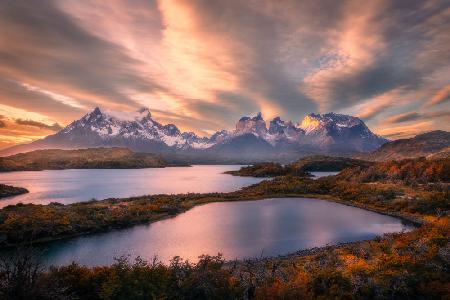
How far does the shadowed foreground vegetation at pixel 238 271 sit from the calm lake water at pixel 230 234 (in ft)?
19.2

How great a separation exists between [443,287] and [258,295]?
17.5 meters

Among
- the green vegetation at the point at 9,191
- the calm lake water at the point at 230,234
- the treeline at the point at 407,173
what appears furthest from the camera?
the treeline at the point at 407,173

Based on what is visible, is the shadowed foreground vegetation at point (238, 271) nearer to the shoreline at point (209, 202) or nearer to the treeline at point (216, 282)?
the treeline at point (216, 282)

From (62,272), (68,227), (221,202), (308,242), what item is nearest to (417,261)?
(308,242)

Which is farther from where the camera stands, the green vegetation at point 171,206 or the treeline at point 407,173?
the treeline at point 407,173

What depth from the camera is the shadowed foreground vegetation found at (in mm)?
24422

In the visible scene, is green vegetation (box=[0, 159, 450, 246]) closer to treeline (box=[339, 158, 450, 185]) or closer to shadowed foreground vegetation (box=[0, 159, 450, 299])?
shadowed foreground vegetation (box=[0, 159, 450, 299])

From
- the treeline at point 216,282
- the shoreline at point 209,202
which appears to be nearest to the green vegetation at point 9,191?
the shoreline at point 209,202

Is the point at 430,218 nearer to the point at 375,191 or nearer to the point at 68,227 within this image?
the point at 375,191

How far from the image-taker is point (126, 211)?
83875 millimetres

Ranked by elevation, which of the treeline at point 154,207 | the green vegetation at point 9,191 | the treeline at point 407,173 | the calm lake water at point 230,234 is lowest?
the calm lake water at point 230,234

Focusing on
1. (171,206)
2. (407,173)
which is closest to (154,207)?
(171,206)

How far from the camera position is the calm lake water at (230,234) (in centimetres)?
5494

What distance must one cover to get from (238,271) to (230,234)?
91.0ft
